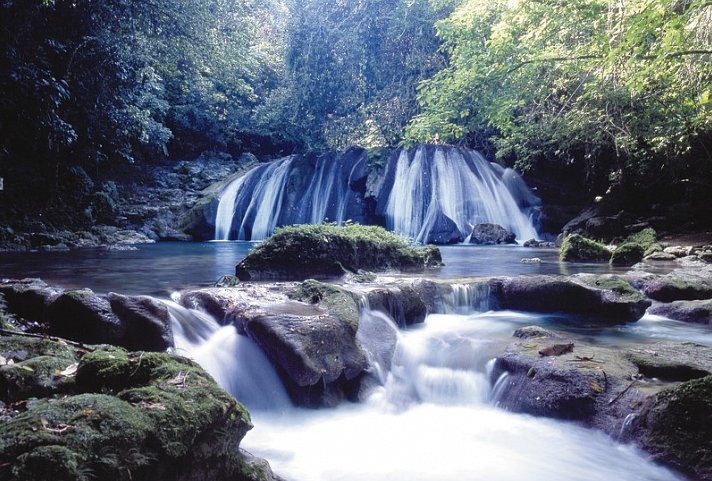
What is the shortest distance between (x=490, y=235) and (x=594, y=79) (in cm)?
763

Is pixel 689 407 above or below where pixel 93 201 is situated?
below

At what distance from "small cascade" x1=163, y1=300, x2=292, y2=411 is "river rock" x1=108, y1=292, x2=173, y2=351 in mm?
213

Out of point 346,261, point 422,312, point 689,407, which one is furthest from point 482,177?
point 689,407

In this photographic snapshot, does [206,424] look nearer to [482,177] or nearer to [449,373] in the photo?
[449,373]

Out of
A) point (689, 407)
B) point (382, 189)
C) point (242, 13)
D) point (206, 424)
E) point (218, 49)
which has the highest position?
point (242, 13)

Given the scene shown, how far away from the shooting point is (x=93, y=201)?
18750 millimetres

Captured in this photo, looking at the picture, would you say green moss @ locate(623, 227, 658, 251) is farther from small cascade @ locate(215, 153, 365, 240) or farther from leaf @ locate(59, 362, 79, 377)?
leaf @ locate(59, 362, 79, 377)

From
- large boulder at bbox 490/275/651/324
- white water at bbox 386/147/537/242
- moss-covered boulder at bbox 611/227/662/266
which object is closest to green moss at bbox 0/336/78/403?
large boulder at bbox 490/275/651/324

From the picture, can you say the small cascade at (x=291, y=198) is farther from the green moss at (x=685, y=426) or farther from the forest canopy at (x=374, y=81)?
the green moss at (x=685, y=426)

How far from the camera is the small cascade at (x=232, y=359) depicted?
4.78 metres

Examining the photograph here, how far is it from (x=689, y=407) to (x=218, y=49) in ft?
56.9

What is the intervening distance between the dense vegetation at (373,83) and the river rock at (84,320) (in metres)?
6.56

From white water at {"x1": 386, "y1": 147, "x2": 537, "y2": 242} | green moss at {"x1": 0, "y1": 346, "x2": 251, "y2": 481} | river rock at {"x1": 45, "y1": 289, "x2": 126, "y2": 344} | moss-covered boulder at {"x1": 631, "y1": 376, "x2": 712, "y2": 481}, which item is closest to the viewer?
green moss at {"x1": 0, "y1": 346, "x2": 251, "y2": 481}

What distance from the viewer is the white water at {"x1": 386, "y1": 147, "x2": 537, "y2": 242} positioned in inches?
763
